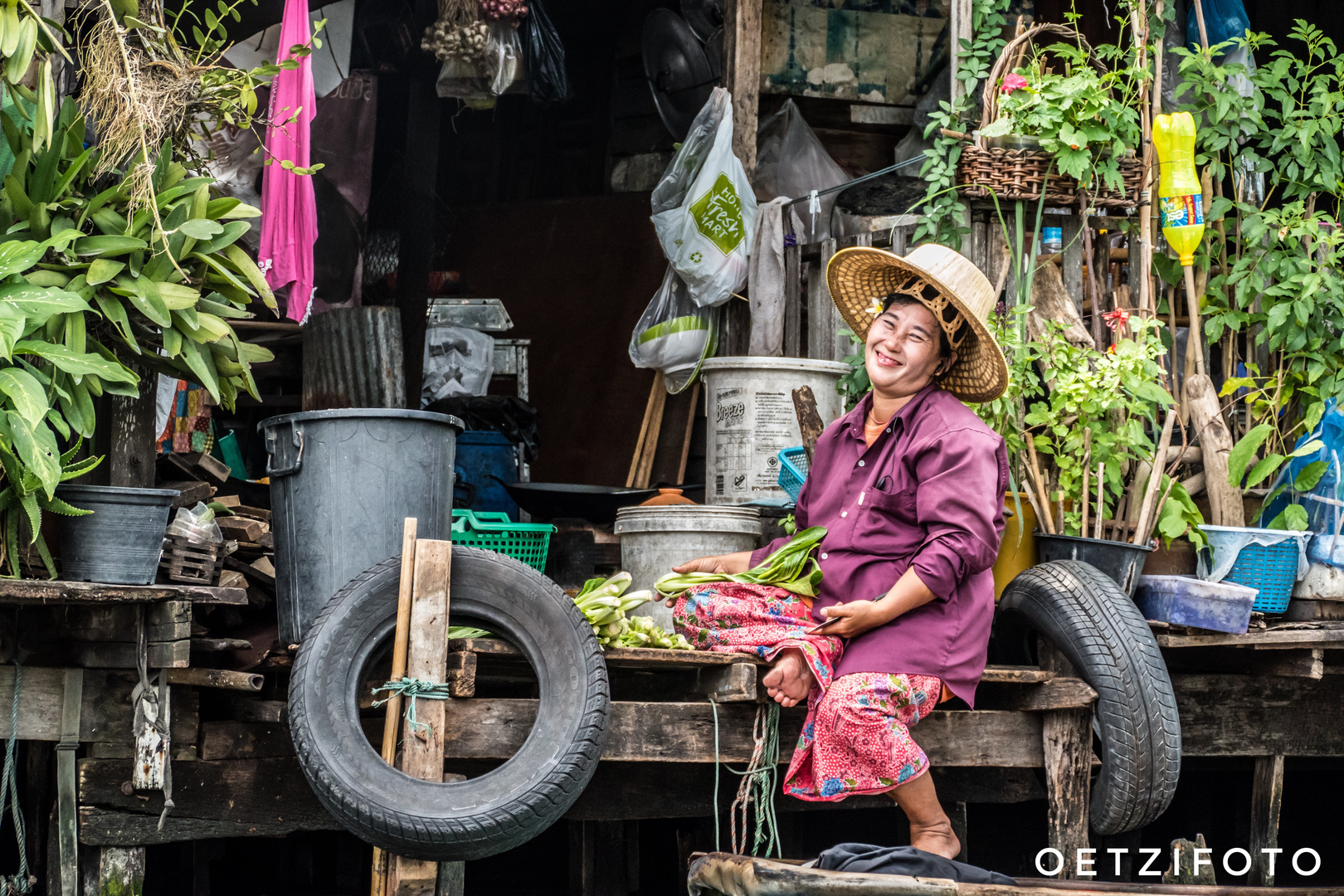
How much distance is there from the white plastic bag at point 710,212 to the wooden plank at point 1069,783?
9.33 ft

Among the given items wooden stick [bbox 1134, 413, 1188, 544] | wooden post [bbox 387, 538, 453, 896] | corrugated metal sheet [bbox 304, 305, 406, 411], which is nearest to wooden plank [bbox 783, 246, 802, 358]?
wooden stick [bbox 1134, 413, 1188, 544]

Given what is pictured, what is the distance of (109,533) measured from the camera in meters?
3.63

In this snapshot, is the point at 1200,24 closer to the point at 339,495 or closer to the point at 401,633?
the point at 339,495

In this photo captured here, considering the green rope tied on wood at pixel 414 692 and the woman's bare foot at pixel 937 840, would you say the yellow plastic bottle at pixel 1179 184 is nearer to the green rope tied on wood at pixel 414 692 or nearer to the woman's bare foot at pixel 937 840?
the woman's bare foot at pixel 937 840

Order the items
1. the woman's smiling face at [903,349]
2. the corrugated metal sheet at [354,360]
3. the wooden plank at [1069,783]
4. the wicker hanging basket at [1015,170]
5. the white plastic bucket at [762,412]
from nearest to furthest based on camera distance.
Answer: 1. the woman's smiling face at [903,349]
2. the wooden plank at [1069,783]
3. the wicker hanging basket at [1015,170]
4. the white plastic bucket at [762,412]
5. the corrugated metal sheet at [354,360]

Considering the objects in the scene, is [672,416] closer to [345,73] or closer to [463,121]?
[345,73]

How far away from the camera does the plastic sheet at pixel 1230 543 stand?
4.68 m

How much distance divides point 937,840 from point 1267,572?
6.36 ft

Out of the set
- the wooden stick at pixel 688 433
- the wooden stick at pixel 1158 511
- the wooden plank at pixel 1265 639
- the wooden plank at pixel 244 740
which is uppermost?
the wooden stick at pixel 688 433

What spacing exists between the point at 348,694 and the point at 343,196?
505cm

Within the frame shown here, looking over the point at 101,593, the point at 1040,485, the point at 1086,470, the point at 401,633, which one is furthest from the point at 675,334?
the point at 101,593

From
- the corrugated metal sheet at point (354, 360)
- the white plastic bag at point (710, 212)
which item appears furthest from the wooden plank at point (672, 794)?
the corrugated metal sheet at point (354, 360)

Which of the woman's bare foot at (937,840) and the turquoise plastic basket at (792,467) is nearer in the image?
the woman's bare foot at (937,840)

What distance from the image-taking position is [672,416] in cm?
717
